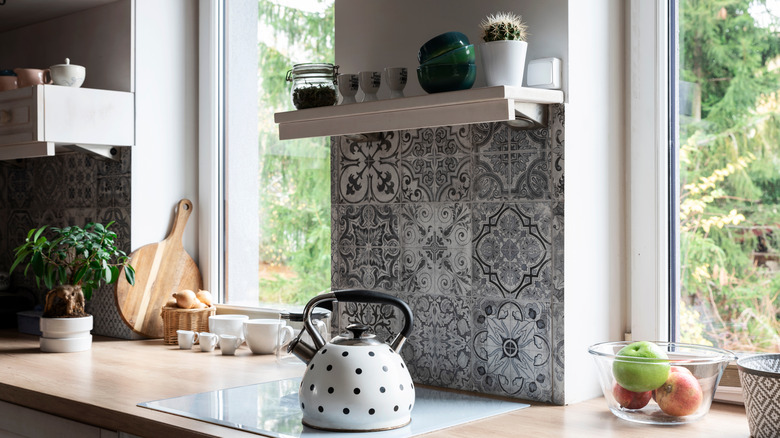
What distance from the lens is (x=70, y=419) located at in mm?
1685

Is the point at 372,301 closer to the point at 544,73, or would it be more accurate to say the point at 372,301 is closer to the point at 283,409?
the point at 283,409

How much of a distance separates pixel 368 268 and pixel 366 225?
0.10 metres

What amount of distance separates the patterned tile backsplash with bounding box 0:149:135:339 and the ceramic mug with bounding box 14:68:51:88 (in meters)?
0.29

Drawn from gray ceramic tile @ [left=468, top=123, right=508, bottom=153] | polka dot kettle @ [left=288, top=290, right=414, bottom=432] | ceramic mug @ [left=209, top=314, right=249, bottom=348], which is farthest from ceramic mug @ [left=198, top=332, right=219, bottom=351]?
gray ceramic tile @ [left=468, top=123, right=508, bottom=153]

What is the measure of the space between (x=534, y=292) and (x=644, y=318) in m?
0.26

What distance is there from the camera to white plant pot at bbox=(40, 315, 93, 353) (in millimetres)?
2260

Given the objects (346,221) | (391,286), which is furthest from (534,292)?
(346,221)

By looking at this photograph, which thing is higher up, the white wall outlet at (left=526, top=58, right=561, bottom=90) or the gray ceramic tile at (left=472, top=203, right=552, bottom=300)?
the white wall outlet at (left=526, top=58, right=561, bottom=90)

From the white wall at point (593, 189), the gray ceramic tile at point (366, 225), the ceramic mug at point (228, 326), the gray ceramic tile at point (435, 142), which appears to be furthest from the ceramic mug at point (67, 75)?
the white wall at point (593, 189)

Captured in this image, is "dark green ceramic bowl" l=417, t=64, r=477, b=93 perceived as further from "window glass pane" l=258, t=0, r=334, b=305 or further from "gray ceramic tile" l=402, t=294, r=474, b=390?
"window glass pane" l=258, t=0, r=334, b=305

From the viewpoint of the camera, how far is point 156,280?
2486 mm

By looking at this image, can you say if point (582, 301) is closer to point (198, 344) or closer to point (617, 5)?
point (617, 5)

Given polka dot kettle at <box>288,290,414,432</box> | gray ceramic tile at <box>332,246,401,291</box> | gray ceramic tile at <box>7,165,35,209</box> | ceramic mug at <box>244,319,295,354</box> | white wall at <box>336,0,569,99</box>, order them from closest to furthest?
polka dot kettle at <box>288,290,414,432</box> < white wall at <box>336,0,569,99</box> < gray ceramic tile at <box>332,246,401,291</box> < ceramic mug at <box>244,319,295,354</box> < gray ceramic tile at <box>7,165,35,209</box>

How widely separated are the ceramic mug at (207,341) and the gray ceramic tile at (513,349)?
84 centimetres
